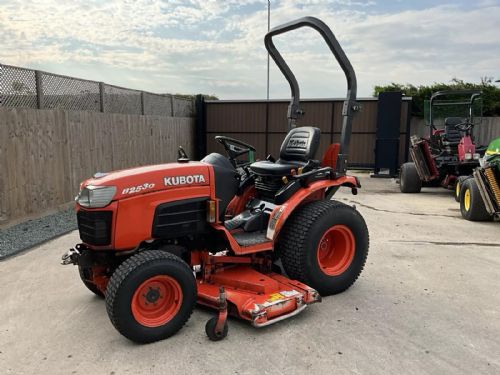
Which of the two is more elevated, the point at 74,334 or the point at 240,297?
the point at 240,297

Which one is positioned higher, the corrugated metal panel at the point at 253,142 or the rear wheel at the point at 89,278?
the corrugated metal panel at the point at 253,142

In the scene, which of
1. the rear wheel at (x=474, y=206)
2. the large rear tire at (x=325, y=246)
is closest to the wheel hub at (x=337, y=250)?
the large rear tire at (x=325, y=246)

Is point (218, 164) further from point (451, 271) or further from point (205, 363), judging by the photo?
point (451, 271)

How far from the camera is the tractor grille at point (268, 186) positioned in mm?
3896

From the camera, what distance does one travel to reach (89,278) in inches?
138

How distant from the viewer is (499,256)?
16.3 feet

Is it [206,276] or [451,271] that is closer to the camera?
[206,276]

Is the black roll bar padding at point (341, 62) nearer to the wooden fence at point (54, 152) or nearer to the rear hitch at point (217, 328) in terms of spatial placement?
the rear hitch at point (217, 328)

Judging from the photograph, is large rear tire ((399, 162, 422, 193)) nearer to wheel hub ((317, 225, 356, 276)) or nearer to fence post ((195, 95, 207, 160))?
wheel hub ((317, 225, 356, 276))

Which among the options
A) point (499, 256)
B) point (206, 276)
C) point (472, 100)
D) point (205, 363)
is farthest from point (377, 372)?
point (472, 100)

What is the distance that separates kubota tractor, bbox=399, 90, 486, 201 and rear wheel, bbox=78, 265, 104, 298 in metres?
7.70

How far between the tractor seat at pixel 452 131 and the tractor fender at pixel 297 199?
6738 millimetres

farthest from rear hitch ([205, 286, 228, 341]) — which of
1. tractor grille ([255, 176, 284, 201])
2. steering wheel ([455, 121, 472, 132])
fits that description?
steering wheel ([455, 121, 472, 132])

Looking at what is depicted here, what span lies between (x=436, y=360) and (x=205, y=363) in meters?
1.44
